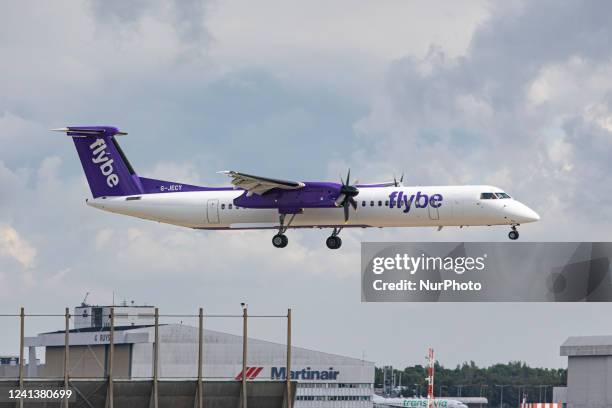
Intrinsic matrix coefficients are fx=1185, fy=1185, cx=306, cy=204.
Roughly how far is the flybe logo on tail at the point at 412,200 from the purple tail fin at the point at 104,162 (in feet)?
55.1

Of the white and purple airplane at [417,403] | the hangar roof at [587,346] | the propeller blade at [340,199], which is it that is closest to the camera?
the propeller blade at [340,199]

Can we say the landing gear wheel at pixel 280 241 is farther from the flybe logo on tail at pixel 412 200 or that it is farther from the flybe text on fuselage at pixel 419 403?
the flybe text on fuselage at pixel 419 403

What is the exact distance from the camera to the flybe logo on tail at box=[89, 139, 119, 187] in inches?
2793

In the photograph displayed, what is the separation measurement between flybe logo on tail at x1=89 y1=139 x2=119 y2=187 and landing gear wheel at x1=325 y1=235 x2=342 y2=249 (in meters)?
14.1

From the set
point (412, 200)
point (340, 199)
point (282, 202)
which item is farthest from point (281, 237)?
point (412, 200)

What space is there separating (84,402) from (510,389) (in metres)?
153

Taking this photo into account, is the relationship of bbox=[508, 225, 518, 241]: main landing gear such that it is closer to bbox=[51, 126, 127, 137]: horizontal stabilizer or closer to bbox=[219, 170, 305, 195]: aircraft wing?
bbox=[219, 170, 305, 195]: aircraft wing

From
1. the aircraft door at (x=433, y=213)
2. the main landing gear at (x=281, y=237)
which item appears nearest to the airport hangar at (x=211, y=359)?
the main landing gear at (x=281, y=237)

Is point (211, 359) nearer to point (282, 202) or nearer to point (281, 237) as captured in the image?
point (281, 237)

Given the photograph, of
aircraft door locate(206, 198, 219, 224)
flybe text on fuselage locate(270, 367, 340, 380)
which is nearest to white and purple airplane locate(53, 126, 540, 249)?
aircraft door locate(206, 198, 219, 224)

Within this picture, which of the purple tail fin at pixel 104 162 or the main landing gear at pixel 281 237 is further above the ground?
the purple tail fin at pixel 104 162

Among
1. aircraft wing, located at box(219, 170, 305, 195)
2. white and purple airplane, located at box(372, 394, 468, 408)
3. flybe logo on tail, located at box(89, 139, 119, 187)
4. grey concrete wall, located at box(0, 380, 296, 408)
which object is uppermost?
flybe logo on tail, located at box(89, 139, 119, 187)

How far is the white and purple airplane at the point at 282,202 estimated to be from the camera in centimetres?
6100

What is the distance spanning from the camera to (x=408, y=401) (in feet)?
503
